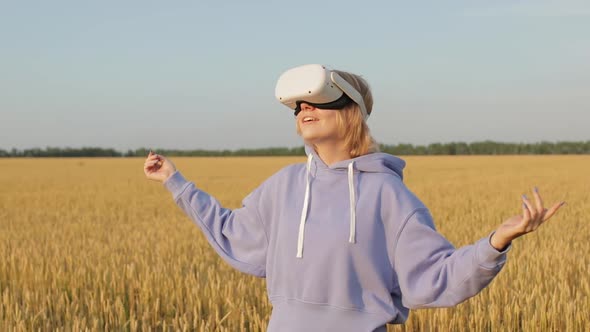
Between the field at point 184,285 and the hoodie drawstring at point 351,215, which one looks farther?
the field at point 184,285

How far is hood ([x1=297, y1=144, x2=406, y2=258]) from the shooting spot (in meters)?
2.27

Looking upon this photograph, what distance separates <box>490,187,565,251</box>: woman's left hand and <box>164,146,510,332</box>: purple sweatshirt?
17cm

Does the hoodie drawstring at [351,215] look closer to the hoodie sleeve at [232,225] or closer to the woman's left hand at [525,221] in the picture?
the hoodie sleeve at [232,225]

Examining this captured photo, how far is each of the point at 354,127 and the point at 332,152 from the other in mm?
113

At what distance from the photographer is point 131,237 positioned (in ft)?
26.3

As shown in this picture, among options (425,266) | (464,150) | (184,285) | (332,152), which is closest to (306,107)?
(332,152)

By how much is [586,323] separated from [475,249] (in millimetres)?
2163

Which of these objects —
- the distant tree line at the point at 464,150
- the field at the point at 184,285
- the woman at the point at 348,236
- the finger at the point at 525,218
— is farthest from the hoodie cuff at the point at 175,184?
the distant tree line at the point at 464,150

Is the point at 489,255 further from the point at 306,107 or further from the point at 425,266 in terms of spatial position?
the point at 306,107

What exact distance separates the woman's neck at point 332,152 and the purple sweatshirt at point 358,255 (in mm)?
29

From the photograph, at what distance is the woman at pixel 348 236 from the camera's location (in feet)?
7.39

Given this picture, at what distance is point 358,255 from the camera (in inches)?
88.4

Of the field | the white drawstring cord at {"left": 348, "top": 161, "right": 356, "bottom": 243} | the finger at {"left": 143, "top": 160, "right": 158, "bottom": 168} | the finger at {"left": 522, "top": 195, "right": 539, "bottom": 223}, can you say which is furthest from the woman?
the field

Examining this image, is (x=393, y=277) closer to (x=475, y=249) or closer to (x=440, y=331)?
(x=475, y=249)
